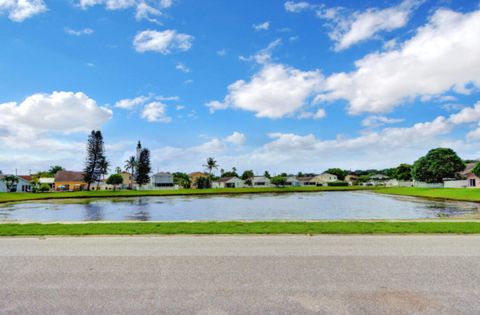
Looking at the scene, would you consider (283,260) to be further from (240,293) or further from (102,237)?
(102,237)

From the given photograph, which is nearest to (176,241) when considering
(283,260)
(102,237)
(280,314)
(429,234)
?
(102,237)

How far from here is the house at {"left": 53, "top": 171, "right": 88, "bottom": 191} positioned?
105150 millimetres

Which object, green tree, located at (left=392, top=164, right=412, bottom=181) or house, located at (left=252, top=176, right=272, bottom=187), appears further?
house, located at (left=252, top=176, right=272, bottom=187)

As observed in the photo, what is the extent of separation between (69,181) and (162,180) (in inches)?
1195

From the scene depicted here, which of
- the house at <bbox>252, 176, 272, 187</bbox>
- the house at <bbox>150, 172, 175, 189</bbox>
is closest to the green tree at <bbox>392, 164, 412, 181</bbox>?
the house at <bbox>252, 176, 272, 187</bbox>

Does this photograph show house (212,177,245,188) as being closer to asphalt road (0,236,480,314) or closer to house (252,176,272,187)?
house (252,176,272,187)

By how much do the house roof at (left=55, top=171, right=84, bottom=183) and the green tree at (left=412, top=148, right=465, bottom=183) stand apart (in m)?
101

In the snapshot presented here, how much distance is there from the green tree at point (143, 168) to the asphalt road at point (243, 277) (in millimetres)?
99293

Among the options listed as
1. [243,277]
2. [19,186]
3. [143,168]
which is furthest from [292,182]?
[243,277]

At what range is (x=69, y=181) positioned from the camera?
10806 centimetres

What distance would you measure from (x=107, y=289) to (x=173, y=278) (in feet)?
3.79

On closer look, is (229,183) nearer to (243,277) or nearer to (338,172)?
(338,172)

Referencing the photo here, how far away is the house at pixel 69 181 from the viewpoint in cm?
10515

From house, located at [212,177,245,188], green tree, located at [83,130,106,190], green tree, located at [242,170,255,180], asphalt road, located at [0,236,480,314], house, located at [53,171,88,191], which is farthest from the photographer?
green tree, located at [242,170,255,180]
